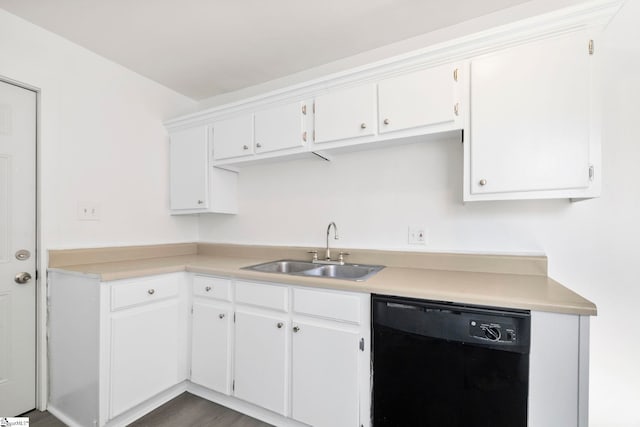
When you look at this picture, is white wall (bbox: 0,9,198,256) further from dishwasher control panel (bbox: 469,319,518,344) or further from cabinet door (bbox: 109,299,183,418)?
dishwasher control panel (bbox: 469,319,518,344)

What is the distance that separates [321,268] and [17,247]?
6.12 ft

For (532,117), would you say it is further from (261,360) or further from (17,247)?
(17,247)

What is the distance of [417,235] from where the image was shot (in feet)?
6.12

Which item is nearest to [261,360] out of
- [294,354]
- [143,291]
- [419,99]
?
Answer: [294,354]

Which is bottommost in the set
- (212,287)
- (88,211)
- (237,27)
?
(212,287)

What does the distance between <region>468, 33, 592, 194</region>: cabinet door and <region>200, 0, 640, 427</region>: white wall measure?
183mm

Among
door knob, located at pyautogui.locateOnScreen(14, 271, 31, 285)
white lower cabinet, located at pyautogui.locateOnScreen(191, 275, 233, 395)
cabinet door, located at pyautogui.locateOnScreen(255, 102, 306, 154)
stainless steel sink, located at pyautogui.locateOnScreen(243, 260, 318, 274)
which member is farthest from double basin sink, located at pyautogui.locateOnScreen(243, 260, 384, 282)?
door knob, located at pyautogui.locateOnScreen(14, 271, 31, 285)

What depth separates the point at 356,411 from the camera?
1390 mm

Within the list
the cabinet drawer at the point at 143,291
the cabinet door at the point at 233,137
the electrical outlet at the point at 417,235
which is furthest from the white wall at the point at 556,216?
the cabinet drawer at the point at 143,291

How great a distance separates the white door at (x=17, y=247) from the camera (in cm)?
166

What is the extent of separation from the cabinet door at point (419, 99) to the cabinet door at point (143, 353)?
1801 millimetres

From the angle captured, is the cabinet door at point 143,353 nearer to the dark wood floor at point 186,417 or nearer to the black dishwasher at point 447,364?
the dark wood floor at point 186,417

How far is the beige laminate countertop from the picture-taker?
3.55 ft

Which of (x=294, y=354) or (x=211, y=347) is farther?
(x=211, y=347)
